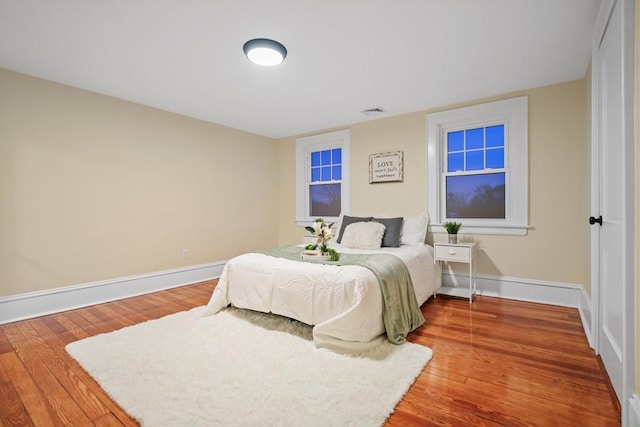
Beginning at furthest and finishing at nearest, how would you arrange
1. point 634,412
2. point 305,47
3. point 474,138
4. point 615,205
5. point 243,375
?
1. point 474,138
2. point 305,47
3. point 243,375
4. point 615,205
5. point 634,412

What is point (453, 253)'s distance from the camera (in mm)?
3342

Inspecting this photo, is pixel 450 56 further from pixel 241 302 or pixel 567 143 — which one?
pixel 241 302

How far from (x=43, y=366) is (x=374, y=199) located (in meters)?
3.80

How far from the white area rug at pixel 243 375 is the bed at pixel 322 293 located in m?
0.15

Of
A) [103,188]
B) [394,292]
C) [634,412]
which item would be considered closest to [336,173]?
[394,292]

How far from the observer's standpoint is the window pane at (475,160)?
369 centimetres

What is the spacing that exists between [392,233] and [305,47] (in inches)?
88.3

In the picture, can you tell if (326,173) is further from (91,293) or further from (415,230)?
(91,293)

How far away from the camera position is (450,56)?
2.59 meters

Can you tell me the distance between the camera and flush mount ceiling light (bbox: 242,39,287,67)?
92.0 inches

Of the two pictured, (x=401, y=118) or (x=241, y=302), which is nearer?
(x=241, y=302)

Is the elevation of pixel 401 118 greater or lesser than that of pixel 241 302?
greater

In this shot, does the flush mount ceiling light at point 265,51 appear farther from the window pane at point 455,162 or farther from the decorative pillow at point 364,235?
the window pane at point 455,162

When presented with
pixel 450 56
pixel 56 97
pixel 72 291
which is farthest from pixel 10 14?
pixel 450 56
